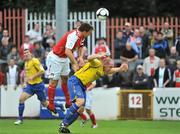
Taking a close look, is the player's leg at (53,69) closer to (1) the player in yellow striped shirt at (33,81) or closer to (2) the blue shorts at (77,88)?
(1) the player in yellow striped shirt at (33,81)

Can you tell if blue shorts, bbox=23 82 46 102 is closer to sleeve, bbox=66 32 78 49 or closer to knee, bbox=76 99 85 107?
sleeve, bbox=66 32 78 49

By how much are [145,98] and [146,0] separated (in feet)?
42.2

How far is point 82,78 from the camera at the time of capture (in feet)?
62.2

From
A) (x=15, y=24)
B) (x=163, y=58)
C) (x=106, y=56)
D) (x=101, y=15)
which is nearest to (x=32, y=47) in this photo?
(x=15, y=24)

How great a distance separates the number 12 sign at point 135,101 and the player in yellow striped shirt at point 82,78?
675cm

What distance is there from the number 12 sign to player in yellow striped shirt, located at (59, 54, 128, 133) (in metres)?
6.75

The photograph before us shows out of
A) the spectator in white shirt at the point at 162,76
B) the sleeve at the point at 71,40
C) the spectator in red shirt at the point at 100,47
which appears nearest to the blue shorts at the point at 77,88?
the sleeve at the point at 71,40

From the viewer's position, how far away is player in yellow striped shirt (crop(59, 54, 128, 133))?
18484 millimetres

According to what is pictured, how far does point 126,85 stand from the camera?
27031 mm

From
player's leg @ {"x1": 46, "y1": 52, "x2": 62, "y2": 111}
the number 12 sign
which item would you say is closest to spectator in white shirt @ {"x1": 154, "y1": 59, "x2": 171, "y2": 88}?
the number 12 sign

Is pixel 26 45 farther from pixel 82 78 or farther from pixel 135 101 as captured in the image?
pixel 82 78

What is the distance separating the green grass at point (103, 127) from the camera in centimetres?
2008

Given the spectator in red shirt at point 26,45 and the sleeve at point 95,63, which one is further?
the spectator in red shirt at point 26,45

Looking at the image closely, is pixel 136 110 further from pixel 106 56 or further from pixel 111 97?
pixel 106 56
